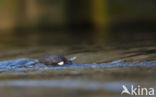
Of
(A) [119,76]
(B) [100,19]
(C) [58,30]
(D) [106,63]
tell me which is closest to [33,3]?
(C) [58,30]

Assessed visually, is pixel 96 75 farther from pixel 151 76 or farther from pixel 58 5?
pixel 58 5

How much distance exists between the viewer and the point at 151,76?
14.8ft

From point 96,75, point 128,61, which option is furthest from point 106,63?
point 96,75

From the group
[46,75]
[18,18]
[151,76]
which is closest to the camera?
[151,76]

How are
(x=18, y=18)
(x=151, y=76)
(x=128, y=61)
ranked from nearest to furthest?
(x=151, y=76) < (x=128, y=61) < (x=18, y=18)

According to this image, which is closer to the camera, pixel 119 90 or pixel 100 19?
pixel 119 90

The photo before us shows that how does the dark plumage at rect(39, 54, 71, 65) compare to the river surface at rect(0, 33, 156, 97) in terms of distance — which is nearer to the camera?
the river surface at rect(0, 33, 156, 97)

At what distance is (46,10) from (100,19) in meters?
Answer: 3.01

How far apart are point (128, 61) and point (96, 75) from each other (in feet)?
3.68

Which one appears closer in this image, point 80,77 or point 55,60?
point 80,77

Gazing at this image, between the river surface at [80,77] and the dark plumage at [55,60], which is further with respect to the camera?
the dark plumage at [55,60]

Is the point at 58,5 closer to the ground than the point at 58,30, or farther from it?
farther from it

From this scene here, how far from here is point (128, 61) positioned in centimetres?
584

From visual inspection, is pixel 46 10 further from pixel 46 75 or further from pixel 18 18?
pixel 46 75
